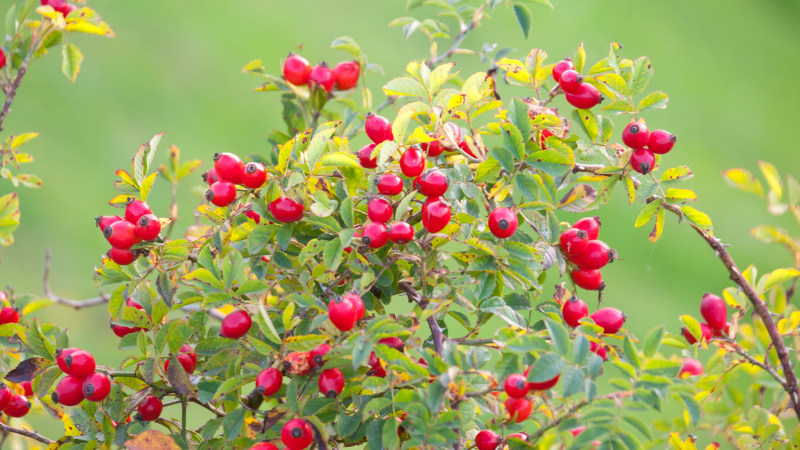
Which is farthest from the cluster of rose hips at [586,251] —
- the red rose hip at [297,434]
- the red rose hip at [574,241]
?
the red rose hip at [297,434]

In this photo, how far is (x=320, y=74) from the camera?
1437 mm

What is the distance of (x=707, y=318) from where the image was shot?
1146mm

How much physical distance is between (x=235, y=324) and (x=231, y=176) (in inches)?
9.4

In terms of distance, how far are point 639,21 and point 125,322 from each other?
373 centimetres

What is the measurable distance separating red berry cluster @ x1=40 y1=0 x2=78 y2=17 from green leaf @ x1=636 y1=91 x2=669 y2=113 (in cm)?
130

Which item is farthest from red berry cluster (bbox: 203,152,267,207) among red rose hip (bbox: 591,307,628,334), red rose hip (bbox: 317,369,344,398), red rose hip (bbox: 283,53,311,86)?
red rose hip (bbox: 591,307,628,334)

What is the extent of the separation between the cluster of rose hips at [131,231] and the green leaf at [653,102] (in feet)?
2.70

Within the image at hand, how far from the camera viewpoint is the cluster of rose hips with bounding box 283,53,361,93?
142 cm

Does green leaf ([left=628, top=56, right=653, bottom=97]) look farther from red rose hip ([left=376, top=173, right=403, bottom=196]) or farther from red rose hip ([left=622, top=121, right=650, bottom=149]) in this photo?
red rose hip ([left=376, top=173, right=403, bottom=196])

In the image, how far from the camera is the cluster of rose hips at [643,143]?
100cm

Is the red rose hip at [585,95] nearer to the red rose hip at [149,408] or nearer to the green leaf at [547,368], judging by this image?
the green leaf at [547,368]

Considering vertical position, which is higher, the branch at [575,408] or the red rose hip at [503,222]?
the red rose hip at [503,222]

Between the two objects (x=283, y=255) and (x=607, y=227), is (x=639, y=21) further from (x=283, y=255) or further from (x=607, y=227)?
(x=283, y=255)

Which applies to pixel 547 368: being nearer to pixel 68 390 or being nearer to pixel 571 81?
pixel 571 81
